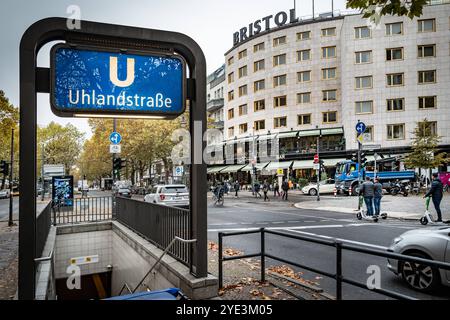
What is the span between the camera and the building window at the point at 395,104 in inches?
1646

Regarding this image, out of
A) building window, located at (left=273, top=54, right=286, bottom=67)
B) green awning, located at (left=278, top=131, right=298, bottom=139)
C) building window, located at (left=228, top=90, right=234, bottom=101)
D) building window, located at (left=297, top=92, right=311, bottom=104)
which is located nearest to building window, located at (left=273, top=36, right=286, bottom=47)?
building window, located at (left=273, top=54, right=286, bottom=67)

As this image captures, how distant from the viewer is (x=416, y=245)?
5883mm

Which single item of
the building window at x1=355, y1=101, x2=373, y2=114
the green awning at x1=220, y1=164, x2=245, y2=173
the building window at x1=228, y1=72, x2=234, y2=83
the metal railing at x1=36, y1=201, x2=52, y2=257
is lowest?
the metal railing at x1=36, y1=201, x2=52, y2=257

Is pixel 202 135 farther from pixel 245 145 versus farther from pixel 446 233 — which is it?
pixel 245 145

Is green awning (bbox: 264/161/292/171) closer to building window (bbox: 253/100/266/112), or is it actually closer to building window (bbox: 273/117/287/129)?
building window (bbox: 273/117/287/129)

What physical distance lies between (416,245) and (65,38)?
602cm

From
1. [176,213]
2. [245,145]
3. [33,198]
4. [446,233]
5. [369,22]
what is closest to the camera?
[33,198]

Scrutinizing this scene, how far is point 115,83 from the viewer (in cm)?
440

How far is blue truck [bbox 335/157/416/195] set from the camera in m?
30.9

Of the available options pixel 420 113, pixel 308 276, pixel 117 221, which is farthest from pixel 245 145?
pixel 308 276

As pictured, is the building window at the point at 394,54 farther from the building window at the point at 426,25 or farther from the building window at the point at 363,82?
the building window at the point at 363,82

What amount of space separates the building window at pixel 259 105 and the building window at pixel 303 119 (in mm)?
5892

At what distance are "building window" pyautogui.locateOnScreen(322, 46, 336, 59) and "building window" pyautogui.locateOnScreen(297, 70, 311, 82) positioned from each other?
9.53ft

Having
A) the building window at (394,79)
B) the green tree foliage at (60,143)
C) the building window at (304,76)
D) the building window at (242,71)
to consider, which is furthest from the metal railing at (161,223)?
the green tree foliage at (60,143)
